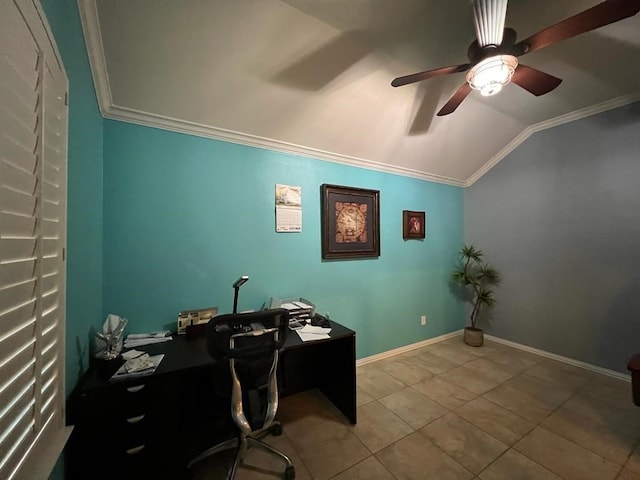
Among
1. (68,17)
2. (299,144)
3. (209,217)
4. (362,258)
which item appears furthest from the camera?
(362,258)

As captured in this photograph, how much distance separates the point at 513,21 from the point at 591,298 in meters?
2.76

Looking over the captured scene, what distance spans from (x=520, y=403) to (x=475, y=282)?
5.16 ft

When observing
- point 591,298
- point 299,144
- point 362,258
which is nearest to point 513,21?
point 299,144

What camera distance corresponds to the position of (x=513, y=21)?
149cm

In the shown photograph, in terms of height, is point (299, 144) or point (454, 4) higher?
point (454, 4)

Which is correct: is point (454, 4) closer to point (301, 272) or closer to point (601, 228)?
point (301, 272)

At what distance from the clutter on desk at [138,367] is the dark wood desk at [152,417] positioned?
0.02 metres

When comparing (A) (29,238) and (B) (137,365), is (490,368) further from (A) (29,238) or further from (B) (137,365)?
(A) (29,238)

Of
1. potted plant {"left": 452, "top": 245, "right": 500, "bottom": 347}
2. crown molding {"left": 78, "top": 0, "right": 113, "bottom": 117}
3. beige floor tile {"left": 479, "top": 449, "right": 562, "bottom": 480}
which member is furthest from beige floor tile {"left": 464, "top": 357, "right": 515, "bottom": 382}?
crown molding {"left": 78, "top": 0, "right": 113, "bottom": 117}

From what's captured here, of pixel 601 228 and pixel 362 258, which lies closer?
pixel 601 228

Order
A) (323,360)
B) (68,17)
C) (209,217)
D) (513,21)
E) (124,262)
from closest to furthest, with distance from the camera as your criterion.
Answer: (68,17)
(513,21)
(124,262)
(209,217)
(323,360)

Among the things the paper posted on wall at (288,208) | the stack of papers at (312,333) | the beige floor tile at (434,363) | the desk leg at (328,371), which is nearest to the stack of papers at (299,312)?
the stack of papers at (312,333)

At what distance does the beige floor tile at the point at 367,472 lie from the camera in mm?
1321

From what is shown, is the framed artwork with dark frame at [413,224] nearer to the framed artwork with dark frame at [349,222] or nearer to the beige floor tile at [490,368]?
the framed artwork with dark frame at [349,222]
